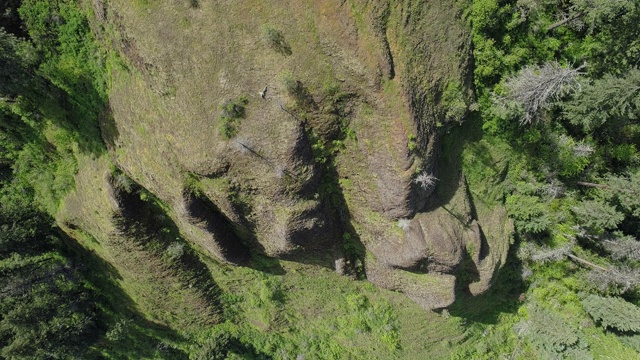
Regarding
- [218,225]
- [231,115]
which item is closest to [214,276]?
[218,225]

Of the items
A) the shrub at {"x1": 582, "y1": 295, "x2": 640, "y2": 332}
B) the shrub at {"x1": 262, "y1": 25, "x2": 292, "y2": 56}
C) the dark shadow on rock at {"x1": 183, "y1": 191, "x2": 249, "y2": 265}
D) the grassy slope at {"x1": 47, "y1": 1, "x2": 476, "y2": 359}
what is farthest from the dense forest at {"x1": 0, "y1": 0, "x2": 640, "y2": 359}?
the dark shadow on rock at {"x1": 183, "y1": 191, "x2": 249, "y2": 265}

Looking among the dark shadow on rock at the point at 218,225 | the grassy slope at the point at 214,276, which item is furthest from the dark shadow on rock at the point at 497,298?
the dark shadow on rock at the point at 218,225

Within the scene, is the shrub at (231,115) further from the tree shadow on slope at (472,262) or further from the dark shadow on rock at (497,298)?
the dark shadow on rock at (497,298)

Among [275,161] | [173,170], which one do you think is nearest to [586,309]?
[275,161]

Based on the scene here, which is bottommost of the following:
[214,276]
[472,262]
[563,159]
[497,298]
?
[497,298]

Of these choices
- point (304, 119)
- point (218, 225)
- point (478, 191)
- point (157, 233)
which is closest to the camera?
point (304, 119)

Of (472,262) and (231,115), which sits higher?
(231,115)

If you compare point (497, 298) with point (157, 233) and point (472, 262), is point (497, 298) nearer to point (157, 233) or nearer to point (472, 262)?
point (472, 262)
